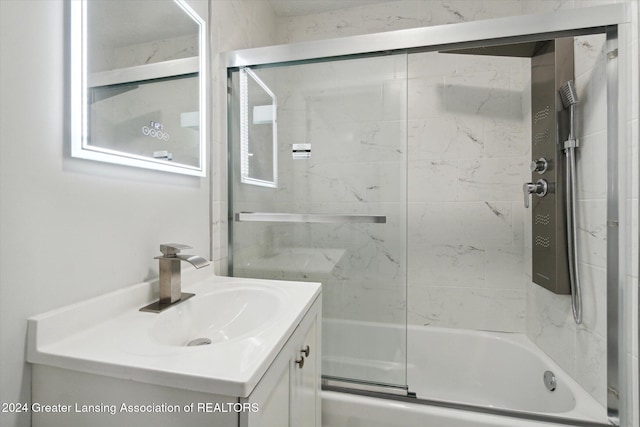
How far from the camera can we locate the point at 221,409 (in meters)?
0.50

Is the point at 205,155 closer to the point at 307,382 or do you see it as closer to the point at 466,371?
the point at 307,382

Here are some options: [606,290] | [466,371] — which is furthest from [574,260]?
[466,371]

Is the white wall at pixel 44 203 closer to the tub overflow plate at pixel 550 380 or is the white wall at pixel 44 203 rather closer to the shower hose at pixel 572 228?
the shower hose at pixel 572 228

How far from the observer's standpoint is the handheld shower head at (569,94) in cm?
125

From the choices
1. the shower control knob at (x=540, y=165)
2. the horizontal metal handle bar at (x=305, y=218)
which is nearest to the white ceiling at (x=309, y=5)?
the shower control knob at (x=540, y=165)

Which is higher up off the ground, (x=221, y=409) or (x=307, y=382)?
(x=221, y=409)

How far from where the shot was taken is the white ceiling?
200 centimetres

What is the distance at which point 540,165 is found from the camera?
4.88 ft

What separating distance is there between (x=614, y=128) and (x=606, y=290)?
613mm

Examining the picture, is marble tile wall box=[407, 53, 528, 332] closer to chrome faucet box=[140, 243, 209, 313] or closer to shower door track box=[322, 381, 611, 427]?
shower door track box=[322, 381, 611, 427]

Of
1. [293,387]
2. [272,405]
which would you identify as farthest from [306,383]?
[272,405]

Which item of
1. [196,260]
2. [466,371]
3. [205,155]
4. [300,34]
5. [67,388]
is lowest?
[466,371]

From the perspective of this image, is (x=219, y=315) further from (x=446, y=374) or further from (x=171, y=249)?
(x=446, y=374)

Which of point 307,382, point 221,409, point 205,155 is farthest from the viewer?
point 205,155
